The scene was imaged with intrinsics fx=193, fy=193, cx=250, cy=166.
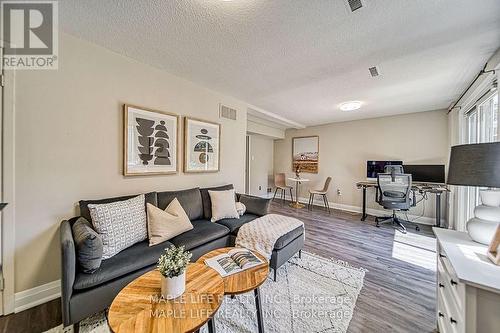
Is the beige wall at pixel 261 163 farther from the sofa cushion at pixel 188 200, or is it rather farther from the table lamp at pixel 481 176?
the table lamp at pixel 481 176

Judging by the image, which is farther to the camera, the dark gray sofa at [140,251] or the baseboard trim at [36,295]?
the baseboard trim at [36,295]

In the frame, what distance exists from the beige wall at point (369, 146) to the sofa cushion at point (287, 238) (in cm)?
342

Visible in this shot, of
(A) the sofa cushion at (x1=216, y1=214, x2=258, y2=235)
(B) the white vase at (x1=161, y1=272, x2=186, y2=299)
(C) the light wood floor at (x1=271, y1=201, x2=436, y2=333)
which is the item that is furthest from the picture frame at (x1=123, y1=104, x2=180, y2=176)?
(C) the light wood floor at (x1=271, y1=201, x2=436, y2=333)

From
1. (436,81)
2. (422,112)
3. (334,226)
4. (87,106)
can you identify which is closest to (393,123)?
(422,112)

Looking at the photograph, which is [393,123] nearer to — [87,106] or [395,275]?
[395,275]

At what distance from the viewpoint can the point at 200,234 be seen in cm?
216

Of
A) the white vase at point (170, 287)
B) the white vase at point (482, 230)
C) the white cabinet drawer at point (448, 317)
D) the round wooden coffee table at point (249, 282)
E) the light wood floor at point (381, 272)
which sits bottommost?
the light wood floor at point (381, 272)

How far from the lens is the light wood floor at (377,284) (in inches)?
60.4

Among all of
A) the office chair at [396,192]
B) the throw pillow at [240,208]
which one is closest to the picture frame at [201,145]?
the throw pillow at [240,208]

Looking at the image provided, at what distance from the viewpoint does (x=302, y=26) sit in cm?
168

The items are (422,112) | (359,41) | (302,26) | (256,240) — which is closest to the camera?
(302,26)

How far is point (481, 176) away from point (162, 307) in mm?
1994

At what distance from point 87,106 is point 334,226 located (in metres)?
4.31

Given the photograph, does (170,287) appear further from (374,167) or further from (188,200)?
(374,167)
